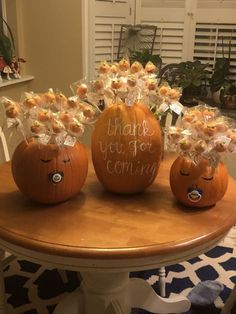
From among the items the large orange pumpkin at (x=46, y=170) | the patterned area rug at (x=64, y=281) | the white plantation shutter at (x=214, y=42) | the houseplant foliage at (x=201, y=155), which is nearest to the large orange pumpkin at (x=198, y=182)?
the houseplant foliage at (x=201, y=155)

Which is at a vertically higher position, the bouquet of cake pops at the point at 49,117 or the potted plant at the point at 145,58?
the potted plant at the point at 145,58

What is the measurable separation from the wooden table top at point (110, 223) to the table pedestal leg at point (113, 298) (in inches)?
9.3

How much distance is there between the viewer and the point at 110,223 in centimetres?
111

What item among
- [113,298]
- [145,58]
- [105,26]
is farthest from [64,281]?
[105,26]

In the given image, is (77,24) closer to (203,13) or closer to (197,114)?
(203,13)

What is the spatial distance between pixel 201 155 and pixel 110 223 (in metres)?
0.34

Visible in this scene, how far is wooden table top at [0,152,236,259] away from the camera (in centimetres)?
100

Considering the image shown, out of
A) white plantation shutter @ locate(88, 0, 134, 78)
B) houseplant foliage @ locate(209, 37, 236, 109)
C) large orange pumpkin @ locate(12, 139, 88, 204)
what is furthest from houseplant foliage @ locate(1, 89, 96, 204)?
houseplant foliage @ locate(209, 37, 236, 109)

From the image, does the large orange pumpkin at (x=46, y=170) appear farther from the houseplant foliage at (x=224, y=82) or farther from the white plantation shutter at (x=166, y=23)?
the white plantation shutter at (x=166, y=23)

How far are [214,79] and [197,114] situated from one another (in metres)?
1.87

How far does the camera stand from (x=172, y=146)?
1.20 meters

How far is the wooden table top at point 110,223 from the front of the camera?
1.00 meters

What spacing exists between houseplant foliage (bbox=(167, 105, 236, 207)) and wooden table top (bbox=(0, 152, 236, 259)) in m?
0.06

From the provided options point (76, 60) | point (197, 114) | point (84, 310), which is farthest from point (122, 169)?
point (76, 60)
